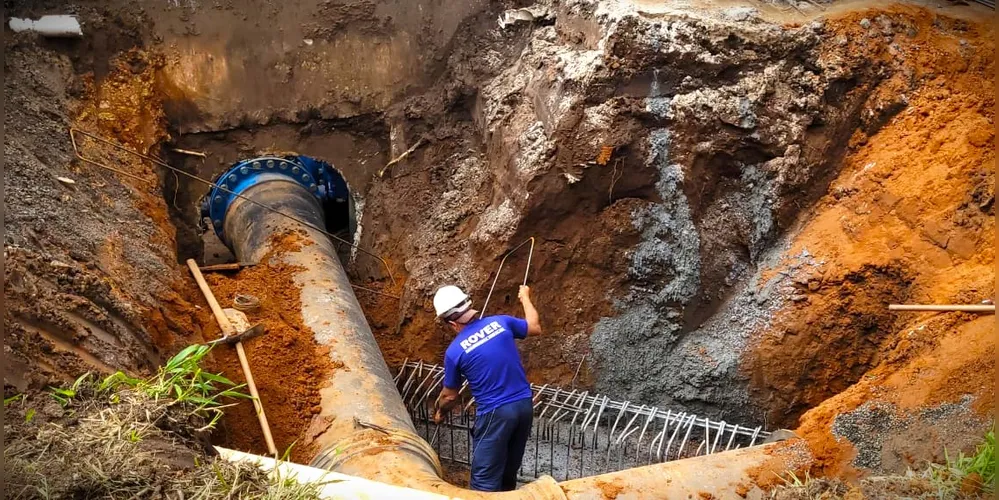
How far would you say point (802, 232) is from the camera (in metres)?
5.76

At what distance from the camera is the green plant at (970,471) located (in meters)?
3.20

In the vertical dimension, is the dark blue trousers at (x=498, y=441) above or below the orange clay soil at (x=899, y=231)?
below

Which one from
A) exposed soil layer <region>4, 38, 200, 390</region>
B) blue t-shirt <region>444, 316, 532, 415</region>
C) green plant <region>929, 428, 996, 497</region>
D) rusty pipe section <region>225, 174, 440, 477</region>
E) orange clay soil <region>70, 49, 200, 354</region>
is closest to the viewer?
green plant <region>929, 428, 996, 497</region>

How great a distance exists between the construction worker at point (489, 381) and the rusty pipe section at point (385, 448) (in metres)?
0.43

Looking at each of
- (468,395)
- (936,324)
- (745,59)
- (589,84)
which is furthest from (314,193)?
(936,324)

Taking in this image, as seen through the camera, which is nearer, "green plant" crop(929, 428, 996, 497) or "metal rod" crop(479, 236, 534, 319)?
"green plant" crop(929, 428, 996, 497)

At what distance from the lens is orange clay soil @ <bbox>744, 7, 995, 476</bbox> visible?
4754mm

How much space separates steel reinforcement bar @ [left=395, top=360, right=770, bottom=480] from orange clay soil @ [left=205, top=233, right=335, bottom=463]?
122 centimetres

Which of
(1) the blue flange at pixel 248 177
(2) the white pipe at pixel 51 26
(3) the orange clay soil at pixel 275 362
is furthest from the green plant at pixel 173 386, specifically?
(2) the white pipe at pixel 51 26

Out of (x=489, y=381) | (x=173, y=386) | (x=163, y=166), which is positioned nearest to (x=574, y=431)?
(x=489, y=381)

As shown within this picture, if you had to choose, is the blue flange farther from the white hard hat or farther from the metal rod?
the white hard hat

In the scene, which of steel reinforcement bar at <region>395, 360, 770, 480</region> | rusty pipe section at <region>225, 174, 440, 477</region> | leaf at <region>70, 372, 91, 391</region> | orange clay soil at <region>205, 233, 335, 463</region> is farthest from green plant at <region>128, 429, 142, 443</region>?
steel reinforcement bar at <region>395, 360, 770, 480</region>

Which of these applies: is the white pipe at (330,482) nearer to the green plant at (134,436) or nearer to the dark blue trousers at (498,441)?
the green plant at (134,436)

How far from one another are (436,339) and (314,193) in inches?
78.7
